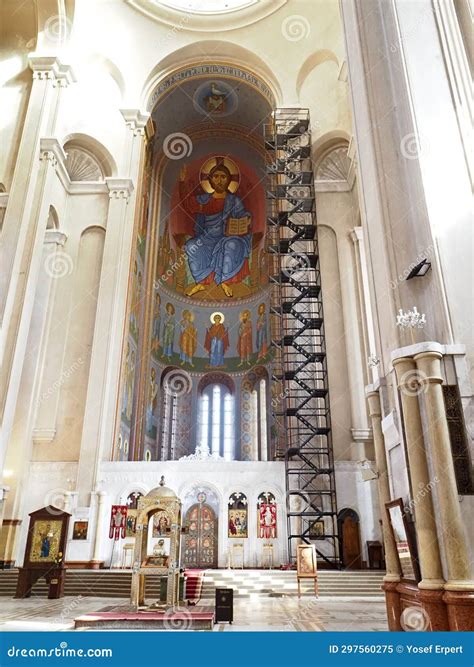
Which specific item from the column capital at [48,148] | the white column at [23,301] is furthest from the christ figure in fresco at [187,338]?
the column capital at [48,148]

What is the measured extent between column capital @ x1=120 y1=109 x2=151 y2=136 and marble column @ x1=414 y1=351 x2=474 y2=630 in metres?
17.5

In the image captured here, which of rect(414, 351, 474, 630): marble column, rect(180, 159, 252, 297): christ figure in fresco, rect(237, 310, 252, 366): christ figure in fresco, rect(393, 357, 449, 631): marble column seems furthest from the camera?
rect(180, 159, 252, 297): christ figure in fresco

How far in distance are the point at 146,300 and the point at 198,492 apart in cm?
883

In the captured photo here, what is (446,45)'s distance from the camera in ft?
24.1

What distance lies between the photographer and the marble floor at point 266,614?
6.41 metres

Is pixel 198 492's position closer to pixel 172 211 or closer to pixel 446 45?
pixel 446 45

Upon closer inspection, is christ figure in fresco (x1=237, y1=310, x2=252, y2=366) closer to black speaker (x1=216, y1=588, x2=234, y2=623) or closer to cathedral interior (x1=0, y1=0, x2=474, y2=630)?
cathedral interior (x1=0, y1=0, x2=474, y2=630)

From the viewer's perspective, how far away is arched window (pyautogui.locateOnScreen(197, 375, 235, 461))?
25.4m

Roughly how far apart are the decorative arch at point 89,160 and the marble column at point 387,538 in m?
15.6

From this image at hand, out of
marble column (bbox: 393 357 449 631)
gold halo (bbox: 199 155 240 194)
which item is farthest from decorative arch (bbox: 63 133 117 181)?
marble column (bbox: 393 357 449 631)

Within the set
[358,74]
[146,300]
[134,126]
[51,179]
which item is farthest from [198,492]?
[134,126]

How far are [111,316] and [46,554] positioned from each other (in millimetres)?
8073

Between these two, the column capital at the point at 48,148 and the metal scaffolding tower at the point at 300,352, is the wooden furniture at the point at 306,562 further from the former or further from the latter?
the column capital at the point at 48,148

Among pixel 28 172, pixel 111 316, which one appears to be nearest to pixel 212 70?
pixel 28 172
